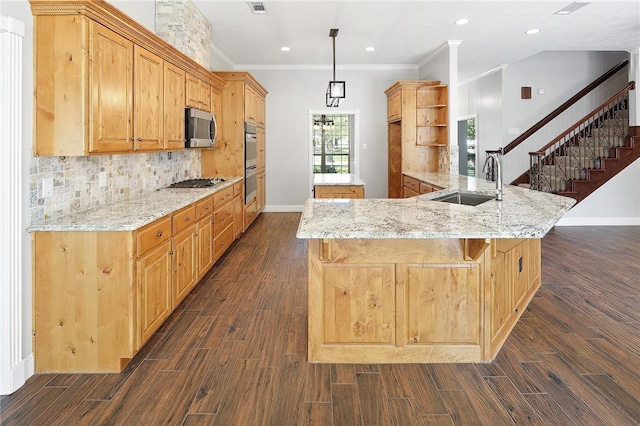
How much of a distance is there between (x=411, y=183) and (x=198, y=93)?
3.51m

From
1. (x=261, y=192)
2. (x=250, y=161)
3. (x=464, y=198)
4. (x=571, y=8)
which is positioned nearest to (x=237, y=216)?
(x=250, y=161)

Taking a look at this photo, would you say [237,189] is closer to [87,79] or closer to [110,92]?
[110,92]

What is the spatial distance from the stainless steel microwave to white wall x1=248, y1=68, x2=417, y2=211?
3.40 m

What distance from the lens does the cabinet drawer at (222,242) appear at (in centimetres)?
480

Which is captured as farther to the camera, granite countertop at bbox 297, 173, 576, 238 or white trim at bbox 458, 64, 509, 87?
white trim at bbox 458, 64, 509, 87

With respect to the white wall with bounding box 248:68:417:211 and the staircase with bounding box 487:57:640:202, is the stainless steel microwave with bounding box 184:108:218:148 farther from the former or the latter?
the staircase with bounding box 487:57:640:202

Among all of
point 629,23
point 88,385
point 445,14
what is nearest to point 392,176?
point 445,14

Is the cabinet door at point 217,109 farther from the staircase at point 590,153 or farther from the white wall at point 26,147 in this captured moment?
the staircase at point 590,153

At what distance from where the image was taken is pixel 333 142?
10344 mm

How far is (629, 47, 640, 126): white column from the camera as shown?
6855 millimetres

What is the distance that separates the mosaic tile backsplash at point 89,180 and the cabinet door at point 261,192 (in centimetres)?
314

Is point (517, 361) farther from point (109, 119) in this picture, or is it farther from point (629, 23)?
point (629, 23)

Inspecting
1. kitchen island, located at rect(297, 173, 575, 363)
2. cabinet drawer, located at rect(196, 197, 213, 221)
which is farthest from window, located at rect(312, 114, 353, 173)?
kitchen island, located at rect(297, 173, 575, 363)

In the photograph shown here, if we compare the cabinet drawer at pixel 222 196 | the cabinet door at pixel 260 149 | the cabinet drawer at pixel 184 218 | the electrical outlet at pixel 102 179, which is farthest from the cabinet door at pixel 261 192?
the electrical outlet at pixel 102 179
